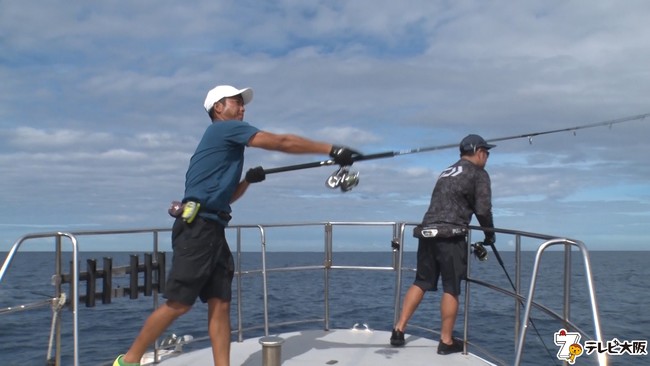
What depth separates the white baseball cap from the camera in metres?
3.58

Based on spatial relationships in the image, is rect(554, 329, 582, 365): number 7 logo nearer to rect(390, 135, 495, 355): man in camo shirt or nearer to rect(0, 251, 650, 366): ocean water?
rect(390, 135, 495, 355): man in camo shirt

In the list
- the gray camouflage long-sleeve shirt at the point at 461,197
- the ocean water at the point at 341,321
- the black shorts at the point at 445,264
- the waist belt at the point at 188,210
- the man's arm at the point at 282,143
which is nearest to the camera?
the man's arm at the point at 282,143

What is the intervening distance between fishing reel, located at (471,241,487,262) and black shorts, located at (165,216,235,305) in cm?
213

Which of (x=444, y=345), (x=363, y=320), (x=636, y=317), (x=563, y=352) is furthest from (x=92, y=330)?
(x=636, y=317)

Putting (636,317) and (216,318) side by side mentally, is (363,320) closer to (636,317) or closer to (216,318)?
(636,317)

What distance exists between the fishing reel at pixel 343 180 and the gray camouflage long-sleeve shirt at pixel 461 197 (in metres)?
1.14

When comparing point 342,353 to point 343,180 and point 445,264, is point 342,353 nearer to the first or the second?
point 445,264

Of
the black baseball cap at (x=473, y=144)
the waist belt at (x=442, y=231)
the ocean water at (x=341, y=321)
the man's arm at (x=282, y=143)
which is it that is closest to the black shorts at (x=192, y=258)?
the man's arm at (x=282, y=143)

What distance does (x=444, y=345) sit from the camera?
4797mm

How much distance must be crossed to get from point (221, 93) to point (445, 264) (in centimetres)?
220

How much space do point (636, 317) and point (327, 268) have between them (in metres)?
13.9

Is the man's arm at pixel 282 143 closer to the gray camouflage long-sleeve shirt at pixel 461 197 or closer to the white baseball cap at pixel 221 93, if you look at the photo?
the white baseball cap at pixel 221 93

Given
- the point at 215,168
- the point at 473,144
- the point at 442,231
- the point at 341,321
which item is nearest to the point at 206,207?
the point at 215,168

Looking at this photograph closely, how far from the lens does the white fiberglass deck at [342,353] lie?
4508 millimetres
